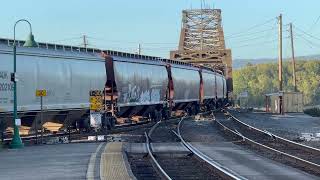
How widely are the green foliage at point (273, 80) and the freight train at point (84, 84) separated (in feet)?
278

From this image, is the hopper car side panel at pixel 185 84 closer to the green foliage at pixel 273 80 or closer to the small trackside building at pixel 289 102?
the small trackside building at pixel 289 102

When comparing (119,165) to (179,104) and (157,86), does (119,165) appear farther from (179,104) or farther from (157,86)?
(179,104)

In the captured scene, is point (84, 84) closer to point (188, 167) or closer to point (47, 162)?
point (47, 162)

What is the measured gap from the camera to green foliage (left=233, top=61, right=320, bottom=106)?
141 metres

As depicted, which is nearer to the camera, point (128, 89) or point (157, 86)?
point (128, 89)

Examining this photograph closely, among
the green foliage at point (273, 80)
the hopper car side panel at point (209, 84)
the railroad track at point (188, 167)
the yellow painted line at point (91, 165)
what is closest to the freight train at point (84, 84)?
the yellow painted line at point (91, 165)

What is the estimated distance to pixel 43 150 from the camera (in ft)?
67.3

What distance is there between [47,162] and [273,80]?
494 ft

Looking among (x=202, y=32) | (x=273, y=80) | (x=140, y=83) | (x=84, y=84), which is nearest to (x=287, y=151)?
(x=84, y=84)

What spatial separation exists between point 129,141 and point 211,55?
6028 cm

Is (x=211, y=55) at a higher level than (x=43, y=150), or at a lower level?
higher

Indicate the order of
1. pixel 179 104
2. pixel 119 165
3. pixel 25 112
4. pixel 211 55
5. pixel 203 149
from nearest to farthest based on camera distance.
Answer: pixel 119 165
pixel 203 149
pixel 25 112
pixel 179 104
pixel 211 55

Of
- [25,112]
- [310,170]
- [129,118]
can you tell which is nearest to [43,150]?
[25,112]

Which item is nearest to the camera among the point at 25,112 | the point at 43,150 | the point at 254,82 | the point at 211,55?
the point at 43,150
